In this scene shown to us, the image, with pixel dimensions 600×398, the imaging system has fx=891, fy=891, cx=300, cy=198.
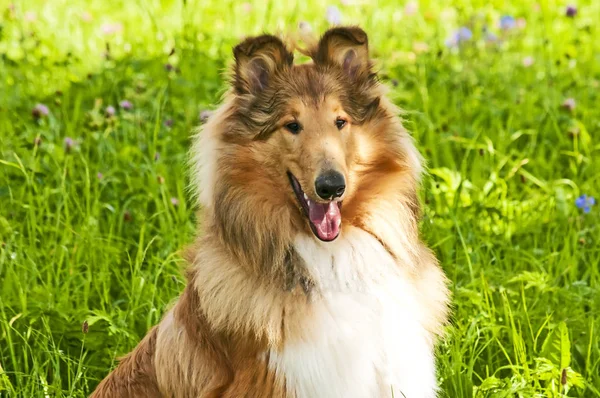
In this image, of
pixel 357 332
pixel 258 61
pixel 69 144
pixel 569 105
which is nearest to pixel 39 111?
pixel 69 144

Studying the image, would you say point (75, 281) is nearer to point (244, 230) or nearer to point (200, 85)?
point (244, 230)

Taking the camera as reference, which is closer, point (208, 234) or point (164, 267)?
→ point (208, 234)

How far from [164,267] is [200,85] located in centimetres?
230

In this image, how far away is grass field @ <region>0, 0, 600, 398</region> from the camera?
4.30 m

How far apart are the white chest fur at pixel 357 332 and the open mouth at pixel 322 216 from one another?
8cm

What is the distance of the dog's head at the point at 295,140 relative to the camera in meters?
3.51

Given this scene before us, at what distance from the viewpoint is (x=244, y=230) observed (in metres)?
3.58

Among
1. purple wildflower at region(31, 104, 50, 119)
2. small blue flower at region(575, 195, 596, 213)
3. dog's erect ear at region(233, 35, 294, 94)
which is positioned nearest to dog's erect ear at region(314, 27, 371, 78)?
dog's erect ear at region(233, 35, 294, 94)

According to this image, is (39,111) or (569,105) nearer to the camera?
(39,111)

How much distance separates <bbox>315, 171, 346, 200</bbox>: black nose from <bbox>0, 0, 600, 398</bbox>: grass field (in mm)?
861

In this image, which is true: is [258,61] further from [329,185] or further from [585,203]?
[585,203]

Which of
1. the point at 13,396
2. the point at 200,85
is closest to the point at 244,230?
the point at 13,396

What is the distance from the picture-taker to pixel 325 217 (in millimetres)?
3494

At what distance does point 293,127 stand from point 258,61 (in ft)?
1.05
